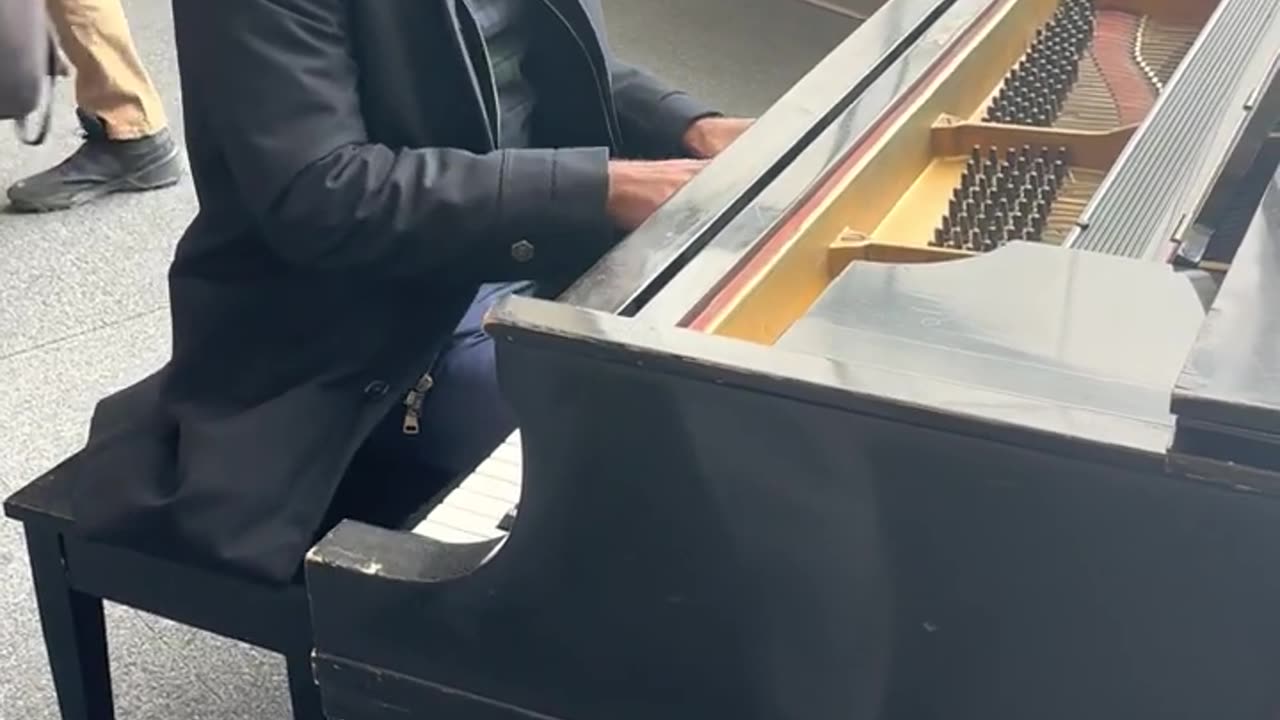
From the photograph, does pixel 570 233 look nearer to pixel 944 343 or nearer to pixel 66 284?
pixel 944 343

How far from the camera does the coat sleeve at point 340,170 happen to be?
49.4 inches

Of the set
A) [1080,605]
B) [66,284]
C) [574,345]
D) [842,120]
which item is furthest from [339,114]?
[66,284]

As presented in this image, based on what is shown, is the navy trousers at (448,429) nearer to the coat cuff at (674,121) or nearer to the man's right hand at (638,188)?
the man's right hand at (638,188)

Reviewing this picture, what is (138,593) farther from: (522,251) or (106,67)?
(106,67)

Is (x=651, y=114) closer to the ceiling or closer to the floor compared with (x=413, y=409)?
closer to the ceiling

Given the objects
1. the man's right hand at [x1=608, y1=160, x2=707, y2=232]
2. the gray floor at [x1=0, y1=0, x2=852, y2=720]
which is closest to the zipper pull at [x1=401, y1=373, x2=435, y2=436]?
the man's right hand at [x1=608, y1=160, x2=707, y2=232]

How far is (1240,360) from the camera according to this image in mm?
752

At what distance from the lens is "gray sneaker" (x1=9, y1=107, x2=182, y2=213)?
302cm

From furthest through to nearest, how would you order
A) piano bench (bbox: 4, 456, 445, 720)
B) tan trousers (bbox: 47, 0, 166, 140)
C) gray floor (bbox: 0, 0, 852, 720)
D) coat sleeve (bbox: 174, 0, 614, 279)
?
tan trousers (bbox: 47, 0, 166, 140) → gray floor (bbox: 0, 0, 852, 720) → piano bench (bbox: 4, 456, 445, 720) → coat sleeve (bbox: 174, 0, 614, 279)

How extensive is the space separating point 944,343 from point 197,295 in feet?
2.44

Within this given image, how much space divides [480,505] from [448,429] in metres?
0.27

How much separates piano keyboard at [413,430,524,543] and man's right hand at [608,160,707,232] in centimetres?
20

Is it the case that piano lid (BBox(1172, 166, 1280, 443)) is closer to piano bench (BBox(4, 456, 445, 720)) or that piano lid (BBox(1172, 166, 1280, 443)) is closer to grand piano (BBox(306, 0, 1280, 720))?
grand piano (BBox(306, 0, 1280, 720))

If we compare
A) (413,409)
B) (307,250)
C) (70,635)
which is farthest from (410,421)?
(70,635)
